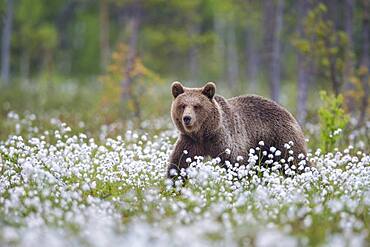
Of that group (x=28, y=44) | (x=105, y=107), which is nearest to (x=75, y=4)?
(x=28, y=44)

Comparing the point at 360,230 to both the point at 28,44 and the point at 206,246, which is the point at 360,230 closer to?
the point at 206,246

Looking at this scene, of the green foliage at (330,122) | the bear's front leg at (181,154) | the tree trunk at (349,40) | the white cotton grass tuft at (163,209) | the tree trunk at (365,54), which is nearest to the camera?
the white cotton grass tuft at (163,209)

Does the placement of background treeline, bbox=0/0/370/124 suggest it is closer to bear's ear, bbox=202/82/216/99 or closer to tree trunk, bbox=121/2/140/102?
tree trunk, bbox=121/2/140/102

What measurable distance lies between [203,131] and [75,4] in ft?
117

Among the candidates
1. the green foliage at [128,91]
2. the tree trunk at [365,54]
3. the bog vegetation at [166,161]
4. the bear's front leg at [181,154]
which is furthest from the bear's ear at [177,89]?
the green foliage at [128,91]

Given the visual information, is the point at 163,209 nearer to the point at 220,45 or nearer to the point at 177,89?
the point at 177,89

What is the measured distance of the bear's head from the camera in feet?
26.3

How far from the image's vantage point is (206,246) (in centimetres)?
404

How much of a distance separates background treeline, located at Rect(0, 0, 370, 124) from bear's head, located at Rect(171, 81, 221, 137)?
15.6ft

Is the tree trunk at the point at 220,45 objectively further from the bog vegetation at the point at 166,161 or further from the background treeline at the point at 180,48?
the bog vegetation at the point at 166,161

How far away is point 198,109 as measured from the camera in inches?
318

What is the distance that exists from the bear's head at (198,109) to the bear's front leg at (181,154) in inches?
6.7

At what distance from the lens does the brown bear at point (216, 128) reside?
809 centimetres

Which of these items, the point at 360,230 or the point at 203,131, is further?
the point at 203,131
